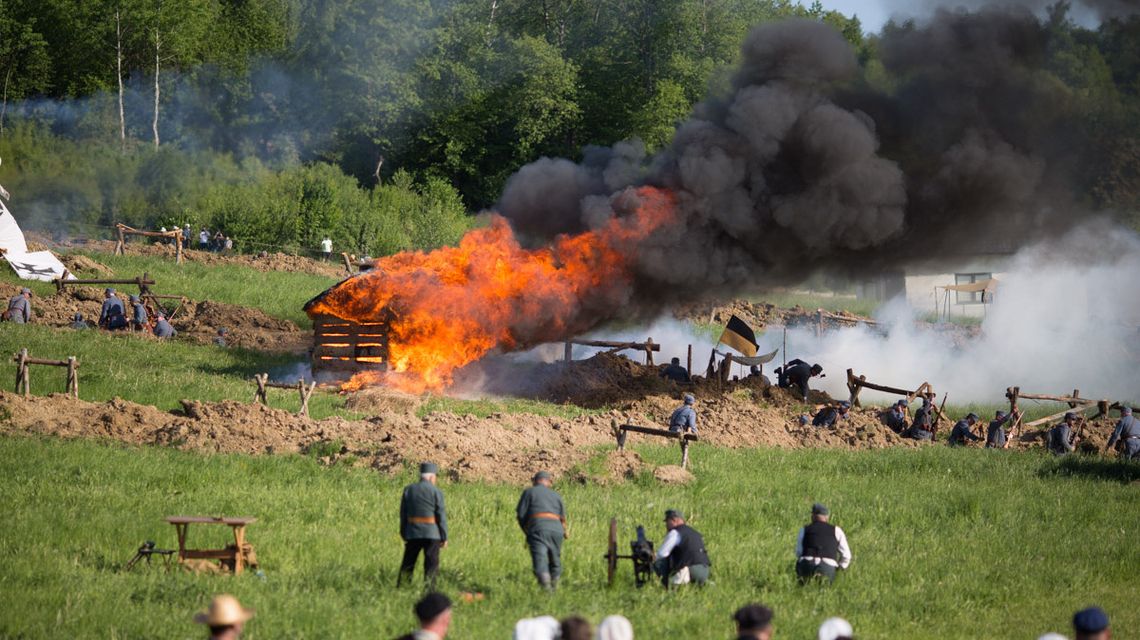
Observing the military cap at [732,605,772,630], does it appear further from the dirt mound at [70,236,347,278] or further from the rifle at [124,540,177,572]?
the dirt mound at [70,236,347,278]

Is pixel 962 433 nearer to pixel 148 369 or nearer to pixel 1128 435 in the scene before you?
pixel 1128 435

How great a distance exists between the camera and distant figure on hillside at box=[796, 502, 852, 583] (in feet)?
50.2

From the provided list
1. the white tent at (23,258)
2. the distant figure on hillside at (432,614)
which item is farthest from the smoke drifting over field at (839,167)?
the distant figure on hillside at (432,614)

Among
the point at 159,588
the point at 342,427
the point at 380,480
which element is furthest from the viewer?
the point at 342,427

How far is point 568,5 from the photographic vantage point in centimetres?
7919

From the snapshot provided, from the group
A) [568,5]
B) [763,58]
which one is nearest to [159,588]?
[763,58]

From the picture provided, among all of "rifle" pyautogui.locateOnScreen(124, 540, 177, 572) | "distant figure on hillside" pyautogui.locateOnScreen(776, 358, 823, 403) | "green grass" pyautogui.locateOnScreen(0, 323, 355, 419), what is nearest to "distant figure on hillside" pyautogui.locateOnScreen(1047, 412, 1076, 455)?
"distant figure on hillside" pyautogui.locateOnScreen(776, 358, 823, 403)

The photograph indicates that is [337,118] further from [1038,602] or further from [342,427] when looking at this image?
[1038,602]

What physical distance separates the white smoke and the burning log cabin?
16.6 m

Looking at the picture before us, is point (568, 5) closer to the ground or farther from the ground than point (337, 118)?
farther from the ground

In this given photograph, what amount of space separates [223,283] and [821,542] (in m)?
33.4

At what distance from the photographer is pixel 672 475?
21.8m

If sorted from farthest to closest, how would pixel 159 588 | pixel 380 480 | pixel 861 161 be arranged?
pixel 861 161 < pixel 380 480 < pixel 159 588

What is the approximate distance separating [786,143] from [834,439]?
9.29 m
